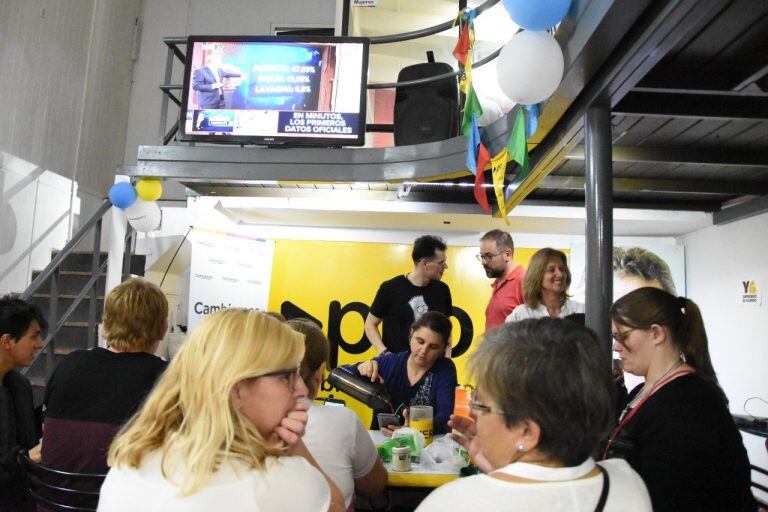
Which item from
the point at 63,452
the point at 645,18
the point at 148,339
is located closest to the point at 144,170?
the point at 148,339

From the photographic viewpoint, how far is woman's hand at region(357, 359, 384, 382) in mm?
2977

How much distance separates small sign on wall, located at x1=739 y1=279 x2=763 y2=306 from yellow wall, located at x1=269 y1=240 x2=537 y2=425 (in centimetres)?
196

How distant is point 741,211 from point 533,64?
366cm

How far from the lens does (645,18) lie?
203 cm

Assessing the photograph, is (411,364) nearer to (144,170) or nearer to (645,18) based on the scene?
(645,18)

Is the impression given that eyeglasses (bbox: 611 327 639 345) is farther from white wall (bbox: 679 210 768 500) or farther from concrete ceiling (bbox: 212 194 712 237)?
white wall (bbox: 679 210 768 500)

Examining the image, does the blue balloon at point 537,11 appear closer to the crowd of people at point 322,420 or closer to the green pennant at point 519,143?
the green pennant at point 519,143

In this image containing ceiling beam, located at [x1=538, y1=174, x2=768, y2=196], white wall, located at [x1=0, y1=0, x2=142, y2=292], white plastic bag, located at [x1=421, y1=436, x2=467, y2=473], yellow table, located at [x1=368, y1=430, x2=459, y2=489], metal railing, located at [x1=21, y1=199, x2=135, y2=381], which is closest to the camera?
yellow table, located at [x1=368, y1=430, x2=459, y2=489]

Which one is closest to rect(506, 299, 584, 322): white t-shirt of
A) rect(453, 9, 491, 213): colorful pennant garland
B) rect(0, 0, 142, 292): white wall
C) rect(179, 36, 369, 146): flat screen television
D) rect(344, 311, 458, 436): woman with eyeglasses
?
rect(344, 311, 458, 436): woman with eyeglasses

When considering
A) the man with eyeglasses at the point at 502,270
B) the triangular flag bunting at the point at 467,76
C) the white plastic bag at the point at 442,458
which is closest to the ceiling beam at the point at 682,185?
the man with eyeglasses at the point at 502,270

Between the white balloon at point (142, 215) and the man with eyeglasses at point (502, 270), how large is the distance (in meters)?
2.85

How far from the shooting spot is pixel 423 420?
2637 millimetres

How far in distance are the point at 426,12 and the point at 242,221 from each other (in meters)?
3.49

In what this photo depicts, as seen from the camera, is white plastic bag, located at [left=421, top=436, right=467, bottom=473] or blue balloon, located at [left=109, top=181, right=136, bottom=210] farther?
blue balloon, located at [left=109, top=181, right=136, bottom=210]
